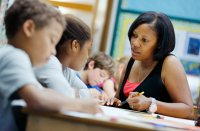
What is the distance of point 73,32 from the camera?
168cm

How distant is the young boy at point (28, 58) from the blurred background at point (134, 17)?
128 inches

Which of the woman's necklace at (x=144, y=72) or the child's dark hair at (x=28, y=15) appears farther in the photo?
the woman's necklace at (x=144, y=72)

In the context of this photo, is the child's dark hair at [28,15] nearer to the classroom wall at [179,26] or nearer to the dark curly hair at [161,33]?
the dark curly hair at [161,33]

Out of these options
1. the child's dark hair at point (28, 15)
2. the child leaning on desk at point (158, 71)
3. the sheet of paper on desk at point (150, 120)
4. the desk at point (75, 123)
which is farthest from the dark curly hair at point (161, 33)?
the desk at point (75, 123)

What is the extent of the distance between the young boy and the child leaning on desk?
2.49 feet

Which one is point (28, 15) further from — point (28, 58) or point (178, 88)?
point (178, 88)

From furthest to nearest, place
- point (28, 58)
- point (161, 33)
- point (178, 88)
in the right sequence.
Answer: point (161, 33) → point (178, 88) → point (28, 58)

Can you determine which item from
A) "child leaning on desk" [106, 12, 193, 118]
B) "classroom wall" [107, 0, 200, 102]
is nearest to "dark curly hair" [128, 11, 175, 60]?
"child leaning on desk" [106, 12, 193, 118]

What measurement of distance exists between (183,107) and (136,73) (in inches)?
15.9

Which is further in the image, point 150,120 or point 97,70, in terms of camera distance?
point 97,70

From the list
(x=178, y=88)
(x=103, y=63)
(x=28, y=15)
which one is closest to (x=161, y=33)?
(x=178, y=88)

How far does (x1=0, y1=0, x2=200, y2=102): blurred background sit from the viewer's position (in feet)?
14.8

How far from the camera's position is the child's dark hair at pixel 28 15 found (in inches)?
46.9

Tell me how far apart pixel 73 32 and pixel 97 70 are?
1614 millimetres
